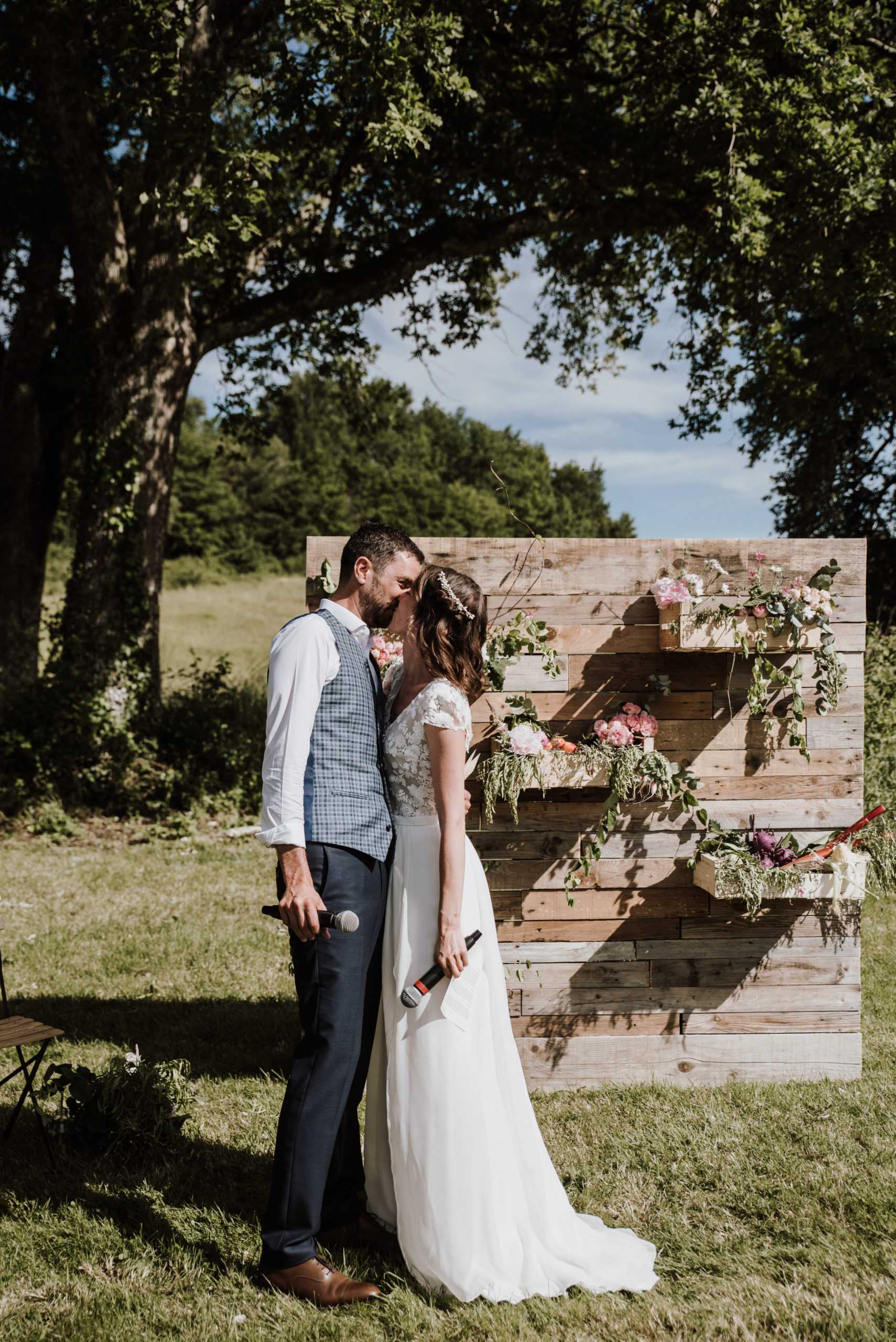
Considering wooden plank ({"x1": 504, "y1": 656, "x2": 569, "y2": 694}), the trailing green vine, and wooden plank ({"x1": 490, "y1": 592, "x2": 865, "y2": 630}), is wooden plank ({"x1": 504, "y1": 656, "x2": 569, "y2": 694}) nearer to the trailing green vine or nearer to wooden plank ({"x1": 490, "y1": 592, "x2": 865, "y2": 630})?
the trailing green vine

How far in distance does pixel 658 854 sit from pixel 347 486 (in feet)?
160

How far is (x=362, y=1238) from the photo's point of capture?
3094mm

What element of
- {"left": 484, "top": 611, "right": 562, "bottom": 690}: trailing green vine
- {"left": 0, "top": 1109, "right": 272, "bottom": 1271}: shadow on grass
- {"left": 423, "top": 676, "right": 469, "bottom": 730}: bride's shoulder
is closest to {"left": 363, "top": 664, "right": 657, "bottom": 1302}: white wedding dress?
{"left": 423, "top": 676, "right": 469, "bottom": 730}: bride's shoulder

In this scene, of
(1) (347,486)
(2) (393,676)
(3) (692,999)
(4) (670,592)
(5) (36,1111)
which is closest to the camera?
(2) (393,676)

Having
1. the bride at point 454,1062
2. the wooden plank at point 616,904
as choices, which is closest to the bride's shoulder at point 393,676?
the bride at point 454,1062

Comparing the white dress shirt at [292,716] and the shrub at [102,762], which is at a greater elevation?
the white dress shirt at [292,716]

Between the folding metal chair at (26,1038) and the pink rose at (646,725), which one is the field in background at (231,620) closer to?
the folding metal chair at (26,1038)

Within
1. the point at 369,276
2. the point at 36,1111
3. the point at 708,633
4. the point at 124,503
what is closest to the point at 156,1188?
the point at 36,1111

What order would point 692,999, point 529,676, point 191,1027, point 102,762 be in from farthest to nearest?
point 102,762
point 191,1027
point 692,999
point 529,676

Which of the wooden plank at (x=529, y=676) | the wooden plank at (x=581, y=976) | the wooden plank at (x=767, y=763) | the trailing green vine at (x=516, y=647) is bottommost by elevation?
the wooden plank at (x=581, y=976)

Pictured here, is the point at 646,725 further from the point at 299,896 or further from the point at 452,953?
the point at 299,896

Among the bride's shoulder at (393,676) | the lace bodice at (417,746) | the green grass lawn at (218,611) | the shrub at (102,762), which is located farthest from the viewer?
the green grass lawn at (218,611)

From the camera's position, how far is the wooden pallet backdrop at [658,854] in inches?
165

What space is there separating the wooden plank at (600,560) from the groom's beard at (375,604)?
3.21 ft
